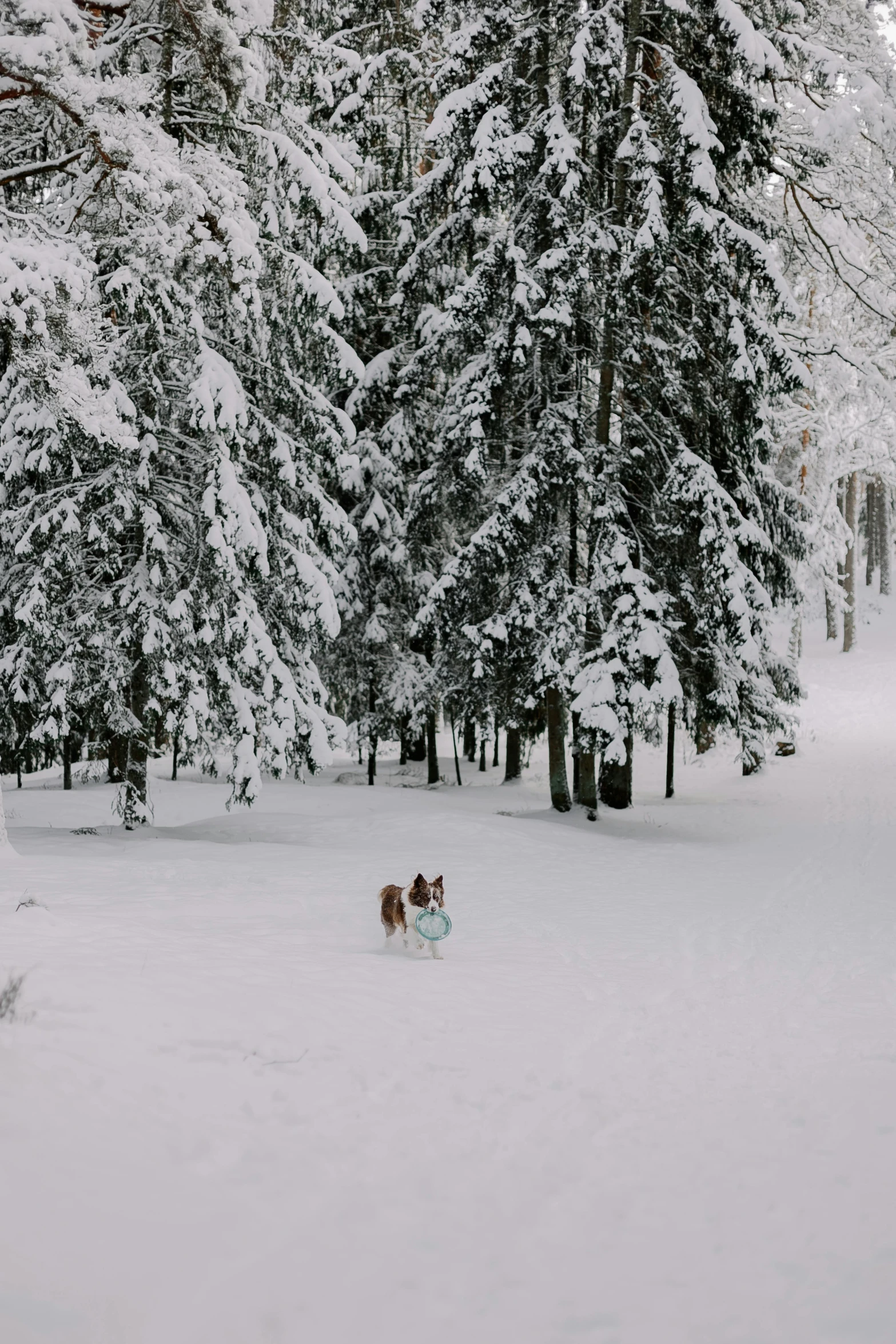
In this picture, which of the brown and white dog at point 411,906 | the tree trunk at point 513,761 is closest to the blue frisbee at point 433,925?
the brown and white dog at point 411,906

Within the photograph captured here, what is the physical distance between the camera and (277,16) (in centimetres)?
1277

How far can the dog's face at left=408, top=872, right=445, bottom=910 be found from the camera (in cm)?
725

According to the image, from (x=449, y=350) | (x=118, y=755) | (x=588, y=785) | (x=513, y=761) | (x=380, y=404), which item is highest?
(x=380, y=404)

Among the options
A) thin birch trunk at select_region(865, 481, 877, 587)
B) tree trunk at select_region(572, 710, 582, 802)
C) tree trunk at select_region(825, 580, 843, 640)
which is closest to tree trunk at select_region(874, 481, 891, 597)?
thin birch trunk at select_region(865, 481, 877, 587)

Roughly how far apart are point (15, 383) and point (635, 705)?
867 cm

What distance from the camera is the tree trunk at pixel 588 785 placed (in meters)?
16.0

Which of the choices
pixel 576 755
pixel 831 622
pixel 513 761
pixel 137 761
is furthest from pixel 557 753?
pixel 831 622

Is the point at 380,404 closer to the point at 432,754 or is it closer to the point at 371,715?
the point at 371,715

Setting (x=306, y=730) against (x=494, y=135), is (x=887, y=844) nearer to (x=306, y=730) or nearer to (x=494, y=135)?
(x=306, y=730)

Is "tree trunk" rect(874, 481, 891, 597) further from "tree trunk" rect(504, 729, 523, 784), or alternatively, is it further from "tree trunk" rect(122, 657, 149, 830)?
"tree trunk" rect(122, 657, 149, 830)

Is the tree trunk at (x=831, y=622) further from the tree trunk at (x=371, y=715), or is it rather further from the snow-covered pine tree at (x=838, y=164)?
the tree trunk at (x=371, y=715)

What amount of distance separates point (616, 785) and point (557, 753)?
Answer: 207 centimetres

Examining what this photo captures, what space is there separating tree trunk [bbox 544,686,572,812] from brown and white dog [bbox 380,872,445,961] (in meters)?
7.95

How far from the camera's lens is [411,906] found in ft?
24.1
